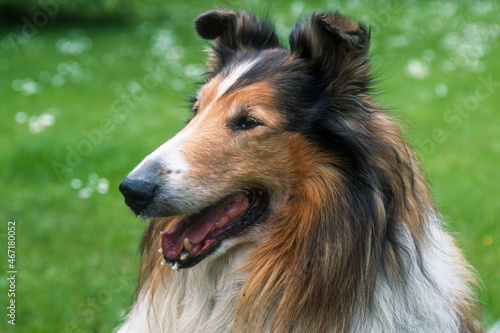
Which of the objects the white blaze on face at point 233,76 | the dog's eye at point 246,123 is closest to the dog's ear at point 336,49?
the white blaze on face at point 233,76

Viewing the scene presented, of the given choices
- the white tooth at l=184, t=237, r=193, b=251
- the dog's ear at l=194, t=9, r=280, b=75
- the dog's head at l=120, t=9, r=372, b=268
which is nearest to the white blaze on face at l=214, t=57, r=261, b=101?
Answer: the dog's head at l=120, t=9, r=372, b=268

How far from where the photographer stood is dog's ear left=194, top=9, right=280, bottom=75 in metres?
3.34

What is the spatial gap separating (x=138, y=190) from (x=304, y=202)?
0.78 m

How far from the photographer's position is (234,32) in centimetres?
338

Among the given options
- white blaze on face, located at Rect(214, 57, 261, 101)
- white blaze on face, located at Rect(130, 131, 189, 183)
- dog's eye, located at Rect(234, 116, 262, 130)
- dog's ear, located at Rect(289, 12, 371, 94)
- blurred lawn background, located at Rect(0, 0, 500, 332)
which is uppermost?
dog's ear, located at Rect(289, 12, 371, 94)

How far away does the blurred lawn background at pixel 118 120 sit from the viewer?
475cm

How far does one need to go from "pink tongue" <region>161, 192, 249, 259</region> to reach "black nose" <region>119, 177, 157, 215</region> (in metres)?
0.33

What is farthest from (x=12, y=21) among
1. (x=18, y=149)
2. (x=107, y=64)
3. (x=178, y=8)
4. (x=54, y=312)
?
(x=54, y=312)

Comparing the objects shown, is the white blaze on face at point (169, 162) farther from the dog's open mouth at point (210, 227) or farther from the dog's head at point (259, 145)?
the dog's open mouth at point (210, 227)

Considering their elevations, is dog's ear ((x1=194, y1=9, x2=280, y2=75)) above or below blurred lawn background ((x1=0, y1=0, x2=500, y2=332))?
above

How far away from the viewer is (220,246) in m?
2.75

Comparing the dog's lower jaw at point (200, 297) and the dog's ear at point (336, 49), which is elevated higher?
the dog's ear at point (336, 49)

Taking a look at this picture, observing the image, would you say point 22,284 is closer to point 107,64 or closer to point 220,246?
point 220,246

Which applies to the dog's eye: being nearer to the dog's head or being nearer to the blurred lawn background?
the dog's head
